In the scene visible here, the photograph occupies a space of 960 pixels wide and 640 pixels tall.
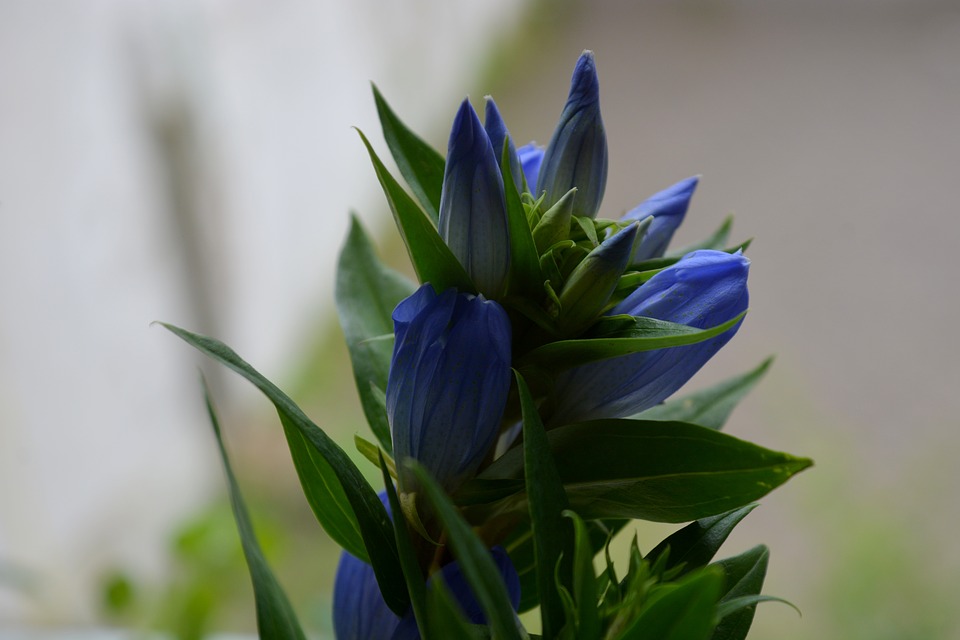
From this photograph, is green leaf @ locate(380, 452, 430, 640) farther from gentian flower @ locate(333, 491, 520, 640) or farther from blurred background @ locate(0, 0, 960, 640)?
blurred background @ locate(0, 0, 960, 640)

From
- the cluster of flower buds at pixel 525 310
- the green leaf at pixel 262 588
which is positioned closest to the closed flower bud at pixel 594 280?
the cluster of flower buds at pixel 525 310

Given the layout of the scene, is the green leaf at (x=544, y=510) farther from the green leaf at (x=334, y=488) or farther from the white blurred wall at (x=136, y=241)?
the white blurred wall at (x=136, y=241)

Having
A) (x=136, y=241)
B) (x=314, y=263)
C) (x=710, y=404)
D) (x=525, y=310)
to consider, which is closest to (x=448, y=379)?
(x=525, y=310)

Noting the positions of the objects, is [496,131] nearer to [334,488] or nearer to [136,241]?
[334,488]

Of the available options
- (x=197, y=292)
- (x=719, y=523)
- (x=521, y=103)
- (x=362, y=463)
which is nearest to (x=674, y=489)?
(x=719, y=523)

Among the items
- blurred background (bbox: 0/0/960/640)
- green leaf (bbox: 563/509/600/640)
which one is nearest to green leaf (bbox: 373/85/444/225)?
green leaf (bbox: 563/509/600/640)

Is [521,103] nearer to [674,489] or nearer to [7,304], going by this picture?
[7,304]
